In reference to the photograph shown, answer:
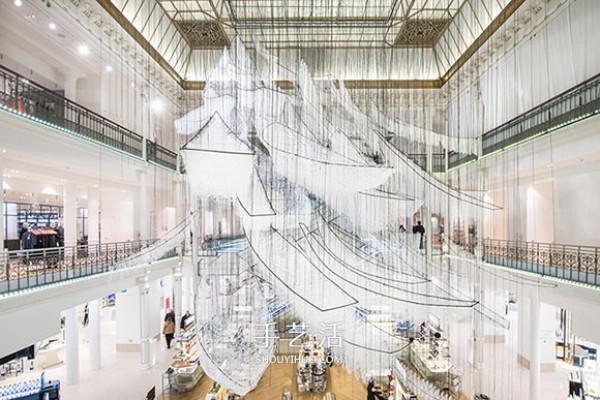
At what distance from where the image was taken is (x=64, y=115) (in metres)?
6.60

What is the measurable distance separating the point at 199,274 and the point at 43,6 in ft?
17.3

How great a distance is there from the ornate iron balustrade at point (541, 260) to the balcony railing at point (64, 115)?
4.50 meters

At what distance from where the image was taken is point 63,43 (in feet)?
25.3

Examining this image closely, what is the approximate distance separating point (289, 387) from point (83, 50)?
748cm

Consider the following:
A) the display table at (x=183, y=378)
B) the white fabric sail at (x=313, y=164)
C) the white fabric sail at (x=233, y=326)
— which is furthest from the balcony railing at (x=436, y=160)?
the display table at (x=183, y=378)

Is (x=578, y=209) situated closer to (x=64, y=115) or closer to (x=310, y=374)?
(x=310, y=374)

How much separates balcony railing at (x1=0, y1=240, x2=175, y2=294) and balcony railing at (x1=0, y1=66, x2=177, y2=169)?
1742 mm

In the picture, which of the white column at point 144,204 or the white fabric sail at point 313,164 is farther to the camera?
the white column at point 144,204

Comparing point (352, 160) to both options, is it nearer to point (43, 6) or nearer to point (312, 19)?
point (312, 19)

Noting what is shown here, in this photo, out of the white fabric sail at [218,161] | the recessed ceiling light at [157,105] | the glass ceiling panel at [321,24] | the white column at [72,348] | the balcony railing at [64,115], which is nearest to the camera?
the white fabric sail at [218,161]

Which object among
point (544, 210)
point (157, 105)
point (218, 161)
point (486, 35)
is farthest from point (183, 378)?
point (544, 210)

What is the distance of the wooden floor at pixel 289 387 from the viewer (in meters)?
7.66

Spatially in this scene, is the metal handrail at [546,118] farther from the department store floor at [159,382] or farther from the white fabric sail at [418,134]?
the department store floor at [159,382]

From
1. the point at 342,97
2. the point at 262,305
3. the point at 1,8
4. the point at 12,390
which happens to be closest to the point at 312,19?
the point at 342,97
